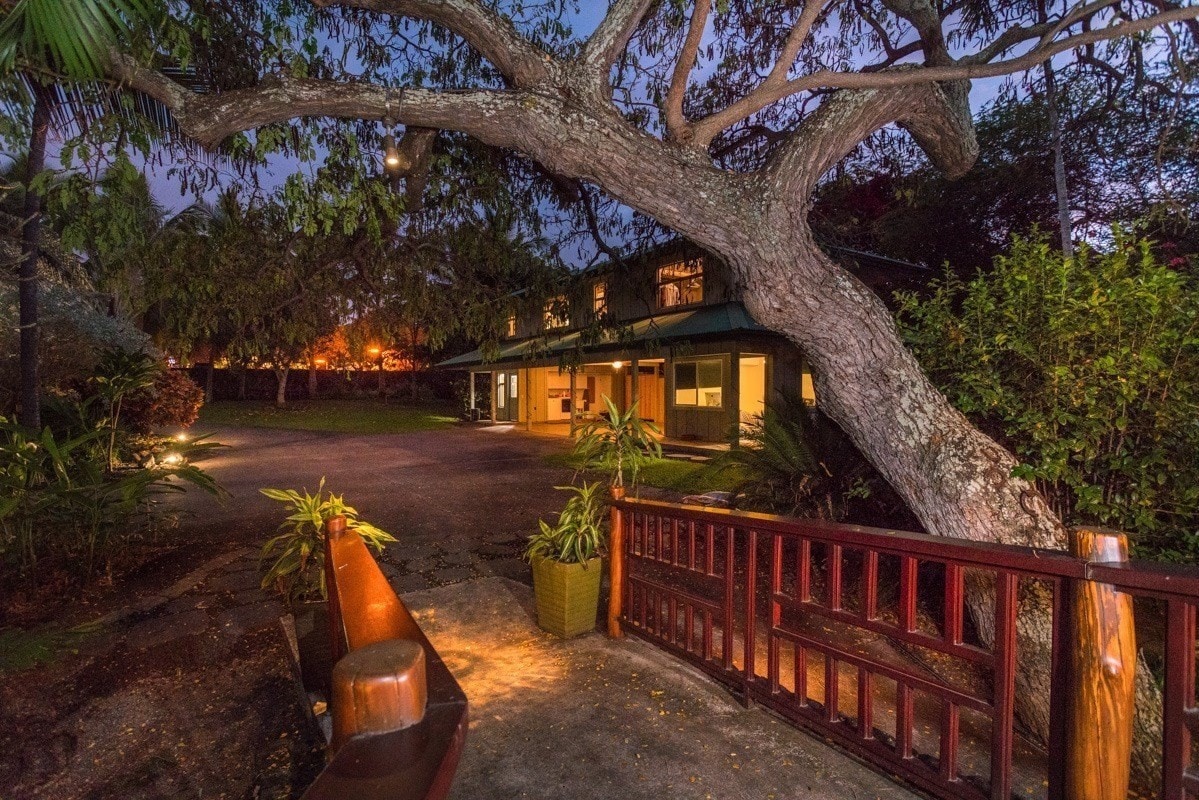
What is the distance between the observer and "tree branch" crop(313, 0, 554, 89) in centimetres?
386

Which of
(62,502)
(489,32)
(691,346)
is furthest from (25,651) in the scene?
(691,346)

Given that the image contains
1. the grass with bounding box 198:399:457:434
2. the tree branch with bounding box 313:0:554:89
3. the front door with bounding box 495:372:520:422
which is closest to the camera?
the tree branch with bounding box 313:0:554:89

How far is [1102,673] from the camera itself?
5.43 ft

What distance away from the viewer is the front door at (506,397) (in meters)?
23.3

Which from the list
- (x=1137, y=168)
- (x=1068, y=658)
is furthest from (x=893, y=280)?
(x=1068, y=658)

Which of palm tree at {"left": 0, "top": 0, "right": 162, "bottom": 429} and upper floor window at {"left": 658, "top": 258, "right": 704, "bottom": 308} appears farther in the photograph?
upper floor window at {"left": 658, "top": 258, "right": 704, "bottom": 308}

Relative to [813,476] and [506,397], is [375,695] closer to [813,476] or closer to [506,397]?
[813,476]

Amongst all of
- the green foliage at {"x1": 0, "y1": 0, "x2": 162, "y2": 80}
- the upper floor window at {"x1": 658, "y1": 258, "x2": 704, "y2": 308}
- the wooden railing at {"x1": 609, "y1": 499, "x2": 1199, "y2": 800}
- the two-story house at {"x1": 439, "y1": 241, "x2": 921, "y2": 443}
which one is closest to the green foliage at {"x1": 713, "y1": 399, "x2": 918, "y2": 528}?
the wooden railing at {"x1": 609, "y1": 499, "x2": 1199, "y2": 800}

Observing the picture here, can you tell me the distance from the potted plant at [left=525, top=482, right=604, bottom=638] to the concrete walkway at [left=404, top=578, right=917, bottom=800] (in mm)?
142

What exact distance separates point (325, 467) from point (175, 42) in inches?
357

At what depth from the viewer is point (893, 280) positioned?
1341 centimetres

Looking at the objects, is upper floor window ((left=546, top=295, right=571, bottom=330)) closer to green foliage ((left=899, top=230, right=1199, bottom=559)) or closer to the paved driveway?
the paved driveway

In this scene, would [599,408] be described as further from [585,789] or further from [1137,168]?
[585,789]

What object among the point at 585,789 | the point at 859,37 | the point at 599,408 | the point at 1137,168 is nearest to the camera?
the point at 585,789
